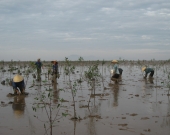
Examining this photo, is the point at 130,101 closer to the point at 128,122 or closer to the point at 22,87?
the point at 128,122

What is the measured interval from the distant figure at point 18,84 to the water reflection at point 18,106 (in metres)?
0.53

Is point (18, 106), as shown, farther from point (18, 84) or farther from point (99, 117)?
point (99, 117)

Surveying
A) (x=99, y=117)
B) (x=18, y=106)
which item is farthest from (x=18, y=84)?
(x=99, y=117)

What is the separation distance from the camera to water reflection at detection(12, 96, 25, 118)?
7350mm

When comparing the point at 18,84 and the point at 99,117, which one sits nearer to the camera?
the point at 99,117

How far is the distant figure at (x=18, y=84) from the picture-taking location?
392 inches

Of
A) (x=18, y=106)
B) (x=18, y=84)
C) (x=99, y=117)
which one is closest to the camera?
(x=99, y=117)

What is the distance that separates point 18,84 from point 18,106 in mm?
2021

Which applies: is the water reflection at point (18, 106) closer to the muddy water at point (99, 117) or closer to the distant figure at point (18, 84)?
the muddy water at point (99, 117)

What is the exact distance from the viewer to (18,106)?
8273mm

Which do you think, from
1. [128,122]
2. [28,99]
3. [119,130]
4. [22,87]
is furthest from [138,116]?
[22,87]

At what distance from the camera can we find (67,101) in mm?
9031

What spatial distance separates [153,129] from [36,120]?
11.3ft

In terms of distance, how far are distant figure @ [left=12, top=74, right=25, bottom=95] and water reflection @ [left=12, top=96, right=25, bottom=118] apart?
1.72ft
